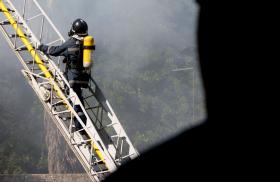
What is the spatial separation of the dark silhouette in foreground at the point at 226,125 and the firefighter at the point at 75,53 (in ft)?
4.99

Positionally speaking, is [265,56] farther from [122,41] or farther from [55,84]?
[122,41]

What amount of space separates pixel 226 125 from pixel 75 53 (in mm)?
2631

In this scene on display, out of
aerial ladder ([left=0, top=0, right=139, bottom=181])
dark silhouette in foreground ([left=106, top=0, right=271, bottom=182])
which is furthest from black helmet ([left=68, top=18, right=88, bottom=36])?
dark silhouette in foreground ([left=106, top=0, right=271, bottom=182])

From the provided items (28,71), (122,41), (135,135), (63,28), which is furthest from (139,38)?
(28,71)

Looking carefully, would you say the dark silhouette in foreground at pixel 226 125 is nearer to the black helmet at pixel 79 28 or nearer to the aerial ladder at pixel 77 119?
the aerial ladder at pixel 77 119

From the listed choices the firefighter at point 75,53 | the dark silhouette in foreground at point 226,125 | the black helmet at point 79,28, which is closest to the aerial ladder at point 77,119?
the firefighter at point 75,53

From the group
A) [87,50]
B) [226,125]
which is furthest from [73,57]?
[226,125]

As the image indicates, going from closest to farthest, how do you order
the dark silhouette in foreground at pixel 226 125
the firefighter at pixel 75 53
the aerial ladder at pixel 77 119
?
the dark silhouette in foreground at pixel 226 125, the aerial ladder at pixel 77 119, the firefighter at pixel 75 53

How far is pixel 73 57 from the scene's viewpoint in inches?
265

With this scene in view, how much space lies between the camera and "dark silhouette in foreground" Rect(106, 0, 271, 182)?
209 inches

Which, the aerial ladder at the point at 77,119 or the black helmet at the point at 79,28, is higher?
the black helmet at the point at 79,28

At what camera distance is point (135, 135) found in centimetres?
1747

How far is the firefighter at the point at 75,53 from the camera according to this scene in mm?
6695

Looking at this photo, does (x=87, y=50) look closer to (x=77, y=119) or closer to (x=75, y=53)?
(x=75, y=53)
